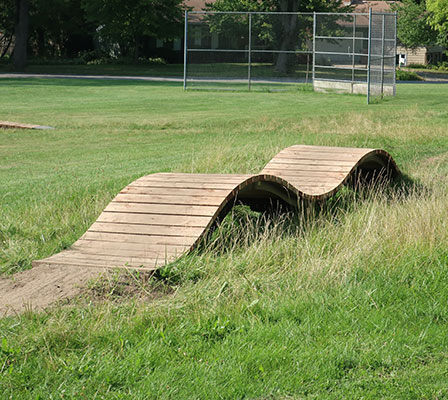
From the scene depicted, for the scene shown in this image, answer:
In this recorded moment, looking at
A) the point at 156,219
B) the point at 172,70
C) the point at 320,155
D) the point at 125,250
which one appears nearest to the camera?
the point at 125,250

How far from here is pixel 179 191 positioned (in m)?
7.03

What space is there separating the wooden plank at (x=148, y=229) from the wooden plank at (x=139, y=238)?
51 millimetres

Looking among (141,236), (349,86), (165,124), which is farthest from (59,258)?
(349,86)

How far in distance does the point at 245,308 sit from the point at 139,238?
172cm

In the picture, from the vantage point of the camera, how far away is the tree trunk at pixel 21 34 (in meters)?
43.8

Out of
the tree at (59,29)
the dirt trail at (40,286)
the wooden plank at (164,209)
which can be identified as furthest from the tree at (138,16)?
the dirt trail at (40,286)

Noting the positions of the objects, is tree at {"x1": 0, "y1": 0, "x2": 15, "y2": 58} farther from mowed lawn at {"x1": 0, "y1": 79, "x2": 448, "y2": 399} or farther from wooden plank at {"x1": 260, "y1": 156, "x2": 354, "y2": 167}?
wooden plank at {"x1": 260, "y1": 156, "x2": 354, "y2": 167}

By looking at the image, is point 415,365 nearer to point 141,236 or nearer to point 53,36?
point 141,236

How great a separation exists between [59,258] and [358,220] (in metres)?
3.17

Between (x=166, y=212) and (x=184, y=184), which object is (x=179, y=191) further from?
(x=166, y=212)

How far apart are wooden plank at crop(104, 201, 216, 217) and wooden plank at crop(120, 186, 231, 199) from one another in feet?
0.71

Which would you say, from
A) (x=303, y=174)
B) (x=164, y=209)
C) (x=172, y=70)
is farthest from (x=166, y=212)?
(x=172, y=70)

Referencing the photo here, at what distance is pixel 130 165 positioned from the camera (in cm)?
1064

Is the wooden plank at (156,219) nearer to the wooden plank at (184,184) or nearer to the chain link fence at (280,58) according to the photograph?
the wooden plank at (184,184)
